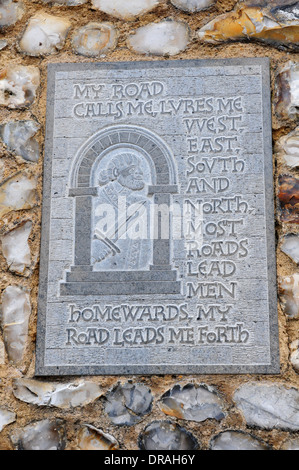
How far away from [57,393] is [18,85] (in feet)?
4.03

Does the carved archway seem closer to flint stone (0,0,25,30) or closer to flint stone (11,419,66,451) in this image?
flint stone (11,419,66,451)

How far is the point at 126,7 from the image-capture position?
2.20 meters

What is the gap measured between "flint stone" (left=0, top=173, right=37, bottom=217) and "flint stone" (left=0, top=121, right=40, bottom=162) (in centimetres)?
9

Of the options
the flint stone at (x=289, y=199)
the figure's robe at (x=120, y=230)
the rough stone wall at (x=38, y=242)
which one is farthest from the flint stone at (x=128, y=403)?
the flint stone at (x=289, y=199)

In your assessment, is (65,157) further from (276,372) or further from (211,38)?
(276,372)

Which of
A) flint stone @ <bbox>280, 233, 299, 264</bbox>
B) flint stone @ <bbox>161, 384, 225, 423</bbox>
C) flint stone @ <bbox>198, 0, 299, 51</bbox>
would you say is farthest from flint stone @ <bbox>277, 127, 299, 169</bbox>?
flint stone @ <bbox>161, 384, 225, 423</bbox>

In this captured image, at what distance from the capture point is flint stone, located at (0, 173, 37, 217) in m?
2.07

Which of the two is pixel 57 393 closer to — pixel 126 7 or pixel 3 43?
pixel 3 43

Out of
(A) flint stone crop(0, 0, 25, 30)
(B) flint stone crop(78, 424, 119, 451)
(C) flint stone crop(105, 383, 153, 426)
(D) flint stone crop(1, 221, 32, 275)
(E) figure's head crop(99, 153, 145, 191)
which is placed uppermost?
(A) flint stone crop(0, 0, 25, 30)

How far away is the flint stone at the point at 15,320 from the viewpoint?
1.95m

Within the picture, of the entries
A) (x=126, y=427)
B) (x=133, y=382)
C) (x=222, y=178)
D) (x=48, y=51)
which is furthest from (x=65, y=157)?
(x=126, y=427)

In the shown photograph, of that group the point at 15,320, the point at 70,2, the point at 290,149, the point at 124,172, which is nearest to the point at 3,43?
the point at 70,2

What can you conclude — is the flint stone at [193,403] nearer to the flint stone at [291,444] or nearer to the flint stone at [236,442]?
the flint stone at [236,442]

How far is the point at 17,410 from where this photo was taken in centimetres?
190
